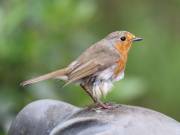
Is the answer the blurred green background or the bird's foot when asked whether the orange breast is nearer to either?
the bird's foot

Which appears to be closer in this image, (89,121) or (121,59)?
(89,121)

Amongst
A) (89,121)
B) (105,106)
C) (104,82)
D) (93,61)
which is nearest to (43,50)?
(93,61)

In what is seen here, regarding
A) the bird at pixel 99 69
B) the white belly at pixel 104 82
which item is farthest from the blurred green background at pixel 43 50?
the white belly at pixel 104 82

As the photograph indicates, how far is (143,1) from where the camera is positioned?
10.1 metres

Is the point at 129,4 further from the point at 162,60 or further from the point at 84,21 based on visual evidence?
the point at 84,21

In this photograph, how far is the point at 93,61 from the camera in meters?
5.66

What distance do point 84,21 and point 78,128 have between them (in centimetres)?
373

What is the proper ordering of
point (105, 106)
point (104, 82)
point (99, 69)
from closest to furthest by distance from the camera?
1. point (105, 106)
2. point (104, 82)
3. point (99, 69)

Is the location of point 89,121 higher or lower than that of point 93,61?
higher

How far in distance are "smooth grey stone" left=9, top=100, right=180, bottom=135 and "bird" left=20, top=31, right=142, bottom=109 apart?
0.98m

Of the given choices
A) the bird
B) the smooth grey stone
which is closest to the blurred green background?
the bird

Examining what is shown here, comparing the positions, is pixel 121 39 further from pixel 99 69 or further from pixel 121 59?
pixel 99 69

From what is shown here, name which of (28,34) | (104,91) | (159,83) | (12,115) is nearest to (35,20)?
(28,34)

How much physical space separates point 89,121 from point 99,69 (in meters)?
1.81
